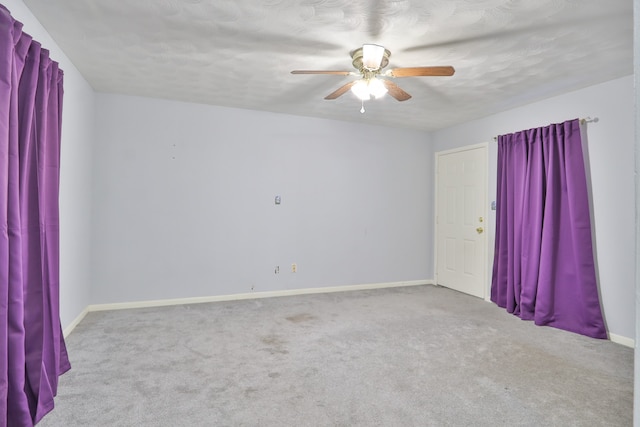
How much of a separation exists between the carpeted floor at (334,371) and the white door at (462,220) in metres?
1.04

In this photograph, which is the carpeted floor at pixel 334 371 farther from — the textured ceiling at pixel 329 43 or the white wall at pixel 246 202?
the textured ceiling at pixel 329 43

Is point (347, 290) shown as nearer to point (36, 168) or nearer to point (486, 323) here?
point (486, 323)

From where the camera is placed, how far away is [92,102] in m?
3.89

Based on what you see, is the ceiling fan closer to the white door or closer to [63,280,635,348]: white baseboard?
the white door

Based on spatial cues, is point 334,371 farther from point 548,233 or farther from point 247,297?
point 548,233

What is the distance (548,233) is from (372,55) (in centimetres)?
272

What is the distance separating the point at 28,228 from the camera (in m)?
2.09

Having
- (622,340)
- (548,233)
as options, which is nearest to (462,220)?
(548,233)

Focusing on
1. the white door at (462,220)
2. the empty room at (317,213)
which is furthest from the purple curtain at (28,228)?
the white door at (462,220)

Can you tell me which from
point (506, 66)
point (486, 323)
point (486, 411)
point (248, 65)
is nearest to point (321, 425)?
point (486, 411)

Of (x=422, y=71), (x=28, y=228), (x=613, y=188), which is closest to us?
(x=28, y=228)

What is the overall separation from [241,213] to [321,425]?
305 centimetres

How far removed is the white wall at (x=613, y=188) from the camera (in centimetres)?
323

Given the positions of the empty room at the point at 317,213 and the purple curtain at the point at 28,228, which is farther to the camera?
the empty room at the point at 317,213
